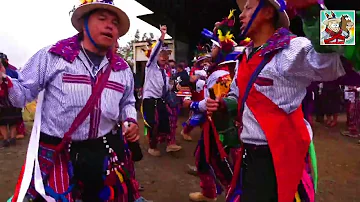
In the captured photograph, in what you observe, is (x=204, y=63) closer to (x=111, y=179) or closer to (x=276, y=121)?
(x=111, y=179)

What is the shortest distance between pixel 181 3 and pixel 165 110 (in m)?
6.47

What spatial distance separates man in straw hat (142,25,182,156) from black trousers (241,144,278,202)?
4.43m

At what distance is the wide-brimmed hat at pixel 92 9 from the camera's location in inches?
93.8

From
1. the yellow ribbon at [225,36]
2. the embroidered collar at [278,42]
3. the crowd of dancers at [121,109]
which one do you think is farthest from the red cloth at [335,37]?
the yellow ribbon at [225,36]

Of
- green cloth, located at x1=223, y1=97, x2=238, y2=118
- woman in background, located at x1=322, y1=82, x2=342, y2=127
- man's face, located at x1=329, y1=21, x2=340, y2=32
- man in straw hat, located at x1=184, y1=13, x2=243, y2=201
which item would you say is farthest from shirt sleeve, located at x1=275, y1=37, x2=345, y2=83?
woman in background, located at x1=322, y1=82, x2=342, y2=127

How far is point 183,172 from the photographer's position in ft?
18.1

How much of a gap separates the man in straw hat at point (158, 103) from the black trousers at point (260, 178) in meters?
4.43

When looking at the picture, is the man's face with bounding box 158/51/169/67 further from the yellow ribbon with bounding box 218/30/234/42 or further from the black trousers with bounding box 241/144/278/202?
the black trousers with bounding box 241/144/278/202

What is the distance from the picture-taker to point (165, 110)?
6547 mm

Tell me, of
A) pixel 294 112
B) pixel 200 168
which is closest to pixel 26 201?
pixel 294 112

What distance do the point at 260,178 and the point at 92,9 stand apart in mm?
1557

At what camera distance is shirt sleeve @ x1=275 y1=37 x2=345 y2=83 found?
1.55 metres

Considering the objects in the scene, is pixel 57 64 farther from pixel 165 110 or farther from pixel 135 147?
pixel 165 110

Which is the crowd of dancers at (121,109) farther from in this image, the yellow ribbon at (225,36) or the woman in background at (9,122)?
the woman in background at (9,122)
